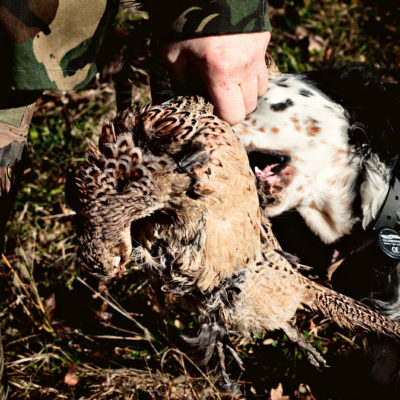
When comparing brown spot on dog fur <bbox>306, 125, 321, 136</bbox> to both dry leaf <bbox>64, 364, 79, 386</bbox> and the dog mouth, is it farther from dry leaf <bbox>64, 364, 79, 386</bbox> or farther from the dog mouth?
dry leaf <bbox>64, 364, 79, 386</bbox>

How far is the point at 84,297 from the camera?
3.10m

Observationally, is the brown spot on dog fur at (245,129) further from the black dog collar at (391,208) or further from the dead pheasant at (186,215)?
the black dog collar at (391,208)

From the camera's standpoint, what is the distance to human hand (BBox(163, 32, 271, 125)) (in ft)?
5.83

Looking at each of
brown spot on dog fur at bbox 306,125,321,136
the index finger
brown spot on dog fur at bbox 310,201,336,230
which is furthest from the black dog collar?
the index finger

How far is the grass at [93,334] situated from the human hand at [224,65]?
1.00 meters

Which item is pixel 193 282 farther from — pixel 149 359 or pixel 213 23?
pixel 149 359

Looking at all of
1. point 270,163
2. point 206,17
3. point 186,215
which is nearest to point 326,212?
point 270,163

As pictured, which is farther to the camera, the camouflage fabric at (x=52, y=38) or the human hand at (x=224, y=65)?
the camouflage fabric at (x=52, y=38)

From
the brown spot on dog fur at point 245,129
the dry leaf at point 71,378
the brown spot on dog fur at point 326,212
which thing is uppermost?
the brown spot on dog fur at point 245,129

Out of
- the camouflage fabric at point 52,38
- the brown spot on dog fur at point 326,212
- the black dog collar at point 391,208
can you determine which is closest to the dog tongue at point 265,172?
the brown spot on dog fur at point 326,212

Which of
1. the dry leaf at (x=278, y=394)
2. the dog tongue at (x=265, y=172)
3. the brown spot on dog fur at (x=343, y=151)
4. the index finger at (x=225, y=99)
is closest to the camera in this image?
Answer: the index finger at (x=225, y=99)

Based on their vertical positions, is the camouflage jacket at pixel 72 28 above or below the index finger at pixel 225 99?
above

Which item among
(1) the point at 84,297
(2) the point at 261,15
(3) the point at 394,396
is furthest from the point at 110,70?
(3) the point at 394,396

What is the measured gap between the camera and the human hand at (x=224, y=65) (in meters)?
1.78
